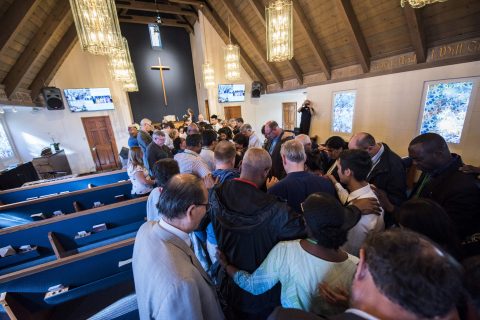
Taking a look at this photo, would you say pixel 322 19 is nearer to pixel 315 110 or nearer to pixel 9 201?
pixel 315 110

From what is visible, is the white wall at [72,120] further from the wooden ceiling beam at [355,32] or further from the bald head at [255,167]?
the bald head at [255,167]

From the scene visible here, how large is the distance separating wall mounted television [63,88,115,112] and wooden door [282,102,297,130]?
855cm

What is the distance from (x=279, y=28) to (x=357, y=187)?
2.96 metres

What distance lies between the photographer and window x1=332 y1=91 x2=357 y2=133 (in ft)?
19.0

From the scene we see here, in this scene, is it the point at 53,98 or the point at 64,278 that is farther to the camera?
the point at 53,98

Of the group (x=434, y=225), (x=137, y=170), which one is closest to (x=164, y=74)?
(x=137, y=170)

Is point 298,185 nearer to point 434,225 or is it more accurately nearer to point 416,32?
point 434,225

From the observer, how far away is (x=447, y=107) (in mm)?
3715

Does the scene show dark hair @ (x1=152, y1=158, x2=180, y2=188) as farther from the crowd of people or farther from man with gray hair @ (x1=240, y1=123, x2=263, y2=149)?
man with gray hair @ (x1=240, y1=123, x2=263, y2=149)

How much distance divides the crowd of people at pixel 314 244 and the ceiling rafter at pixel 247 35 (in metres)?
6.65

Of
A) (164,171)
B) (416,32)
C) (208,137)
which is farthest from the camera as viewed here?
(416,32)

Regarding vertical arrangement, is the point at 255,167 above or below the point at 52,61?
below

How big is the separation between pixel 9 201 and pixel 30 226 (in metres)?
2.32

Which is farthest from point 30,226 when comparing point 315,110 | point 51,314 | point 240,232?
point 315,110
